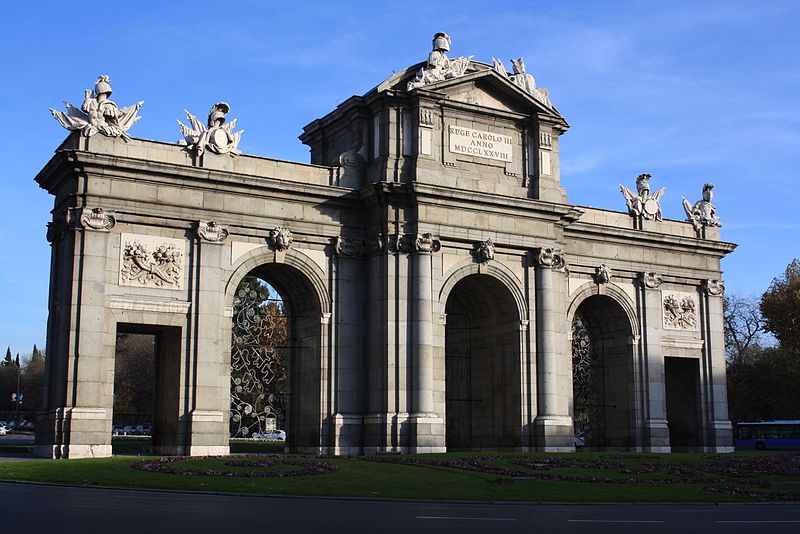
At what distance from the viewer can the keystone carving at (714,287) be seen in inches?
2112

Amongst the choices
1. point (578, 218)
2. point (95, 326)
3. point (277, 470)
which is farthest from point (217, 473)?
point (578, 218)

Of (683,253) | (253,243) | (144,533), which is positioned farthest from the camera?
(683,253)

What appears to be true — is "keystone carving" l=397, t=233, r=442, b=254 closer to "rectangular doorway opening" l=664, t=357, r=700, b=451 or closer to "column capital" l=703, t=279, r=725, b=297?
"rectangular doorway opening" l=664, t=357, r=700, b=451

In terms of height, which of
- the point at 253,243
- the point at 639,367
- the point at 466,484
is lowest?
the point at 466,484

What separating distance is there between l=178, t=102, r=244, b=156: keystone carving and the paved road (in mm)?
18904

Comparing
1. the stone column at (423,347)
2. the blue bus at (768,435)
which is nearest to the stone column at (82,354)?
the stone column at (423,347)

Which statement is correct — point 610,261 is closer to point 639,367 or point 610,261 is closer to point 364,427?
point 639,367

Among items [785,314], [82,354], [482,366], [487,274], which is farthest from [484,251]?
[785,314]

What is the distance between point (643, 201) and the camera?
52625 millimetres

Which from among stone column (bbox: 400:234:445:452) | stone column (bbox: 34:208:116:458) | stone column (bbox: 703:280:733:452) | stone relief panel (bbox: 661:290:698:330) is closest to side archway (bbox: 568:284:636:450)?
stone relief panel (bbox: 661:290:698:330)

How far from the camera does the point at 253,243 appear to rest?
1617 inches

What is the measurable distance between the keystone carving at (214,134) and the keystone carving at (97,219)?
463 cm

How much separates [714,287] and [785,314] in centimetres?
2687

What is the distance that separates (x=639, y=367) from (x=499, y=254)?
1156cm
